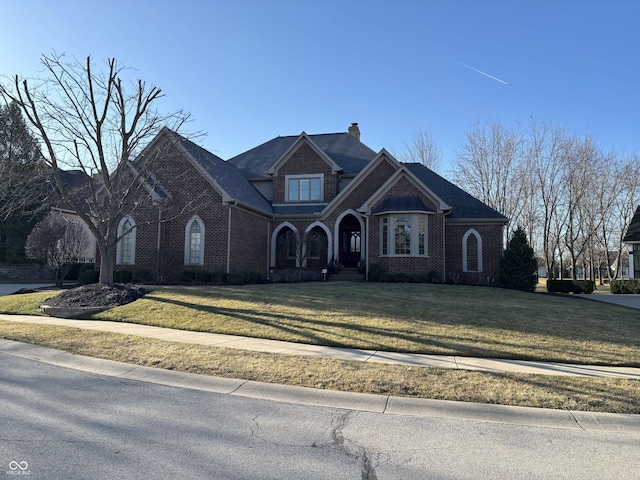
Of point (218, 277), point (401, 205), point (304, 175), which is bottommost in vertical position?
point (218, 277)

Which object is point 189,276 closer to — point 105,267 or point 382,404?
point 105,267

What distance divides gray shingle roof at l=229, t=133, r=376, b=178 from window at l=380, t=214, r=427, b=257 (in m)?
6.02

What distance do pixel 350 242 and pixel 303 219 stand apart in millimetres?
3298

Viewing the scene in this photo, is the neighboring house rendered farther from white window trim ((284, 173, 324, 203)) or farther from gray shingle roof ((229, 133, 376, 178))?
white window trim ((284, 173, 324, 203))

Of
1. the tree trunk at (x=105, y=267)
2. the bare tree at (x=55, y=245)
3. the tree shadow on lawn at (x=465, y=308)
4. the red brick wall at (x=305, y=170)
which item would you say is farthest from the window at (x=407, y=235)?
the bare tree at (x=55, y=245)

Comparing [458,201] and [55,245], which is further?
[458,201]

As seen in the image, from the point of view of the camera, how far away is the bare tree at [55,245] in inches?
861

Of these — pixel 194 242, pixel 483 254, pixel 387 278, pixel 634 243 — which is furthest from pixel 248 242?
pixel 634 243

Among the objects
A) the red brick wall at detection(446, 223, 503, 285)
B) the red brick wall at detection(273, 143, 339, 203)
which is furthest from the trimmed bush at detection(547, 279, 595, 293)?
the red brick wall at detection(273, 143, 339, 203)

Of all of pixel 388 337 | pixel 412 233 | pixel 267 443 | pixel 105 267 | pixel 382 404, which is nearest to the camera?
pixel 267 443

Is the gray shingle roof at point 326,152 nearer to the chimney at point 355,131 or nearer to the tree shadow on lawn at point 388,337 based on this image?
the chimney at point 355,131

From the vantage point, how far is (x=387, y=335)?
380 inches

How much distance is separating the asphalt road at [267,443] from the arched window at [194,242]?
52.0ft

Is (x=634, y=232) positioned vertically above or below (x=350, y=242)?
above
